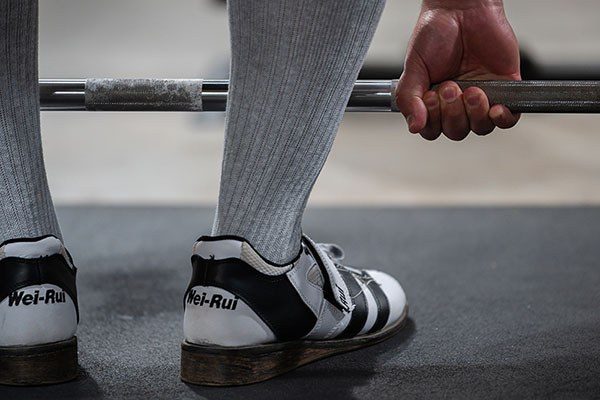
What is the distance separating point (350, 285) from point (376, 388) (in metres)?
0.14

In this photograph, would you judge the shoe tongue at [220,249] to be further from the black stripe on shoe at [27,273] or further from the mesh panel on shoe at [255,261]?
the black stripe on shoe at [27,273]

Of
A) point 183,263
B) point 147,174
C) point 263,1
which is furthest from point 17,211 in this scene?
point 147,174

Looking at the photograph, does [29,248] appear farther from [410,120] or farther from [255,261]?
[410,120]

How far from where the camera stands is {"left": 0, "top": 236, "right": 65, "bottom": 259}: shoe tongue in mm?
719

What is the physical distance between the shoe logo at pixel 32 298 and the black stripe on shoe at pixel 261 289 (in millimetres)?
118

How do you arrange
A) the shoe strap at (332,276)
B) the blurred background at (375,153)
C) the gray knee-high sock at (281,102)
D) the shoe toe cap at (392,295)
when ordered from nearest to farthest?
the gray knee-high sock at (281,102) < the shoe strap at (332,276) < the shoe toe cap at (392,295) < the blurred background at (375,153)

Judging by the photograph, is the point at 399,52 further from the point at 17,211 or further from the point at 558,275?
the point at 17,211

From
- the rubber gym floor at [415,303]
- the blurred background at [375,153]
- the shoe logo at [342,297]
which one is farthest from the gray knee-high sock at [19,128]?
the blurred background at [375,153]

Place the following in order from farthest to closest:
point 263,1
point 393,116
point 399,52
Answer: point 399,52 → point 393,116 → point 263,1

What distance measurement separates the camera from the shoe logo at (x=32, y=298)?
2.32 ft

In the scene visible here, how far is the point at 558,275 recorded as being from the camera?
116 centimetres

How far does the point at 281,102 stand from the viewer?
2.28 feet

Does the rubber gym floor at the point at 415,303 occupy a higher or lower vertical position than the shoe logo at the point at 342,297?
lower

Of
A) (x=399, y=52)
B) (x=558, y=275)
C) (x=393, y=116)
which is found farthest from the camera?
(x=399, y=52)
